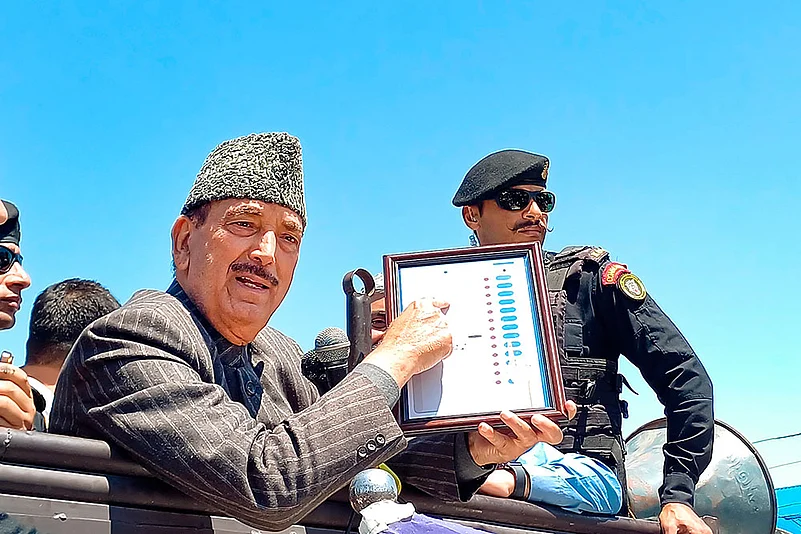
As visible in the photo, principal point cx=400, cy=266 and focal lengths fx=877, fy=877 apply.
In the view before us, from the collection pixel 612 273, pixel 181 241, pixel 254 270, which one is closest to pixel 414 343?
pixel 254 270

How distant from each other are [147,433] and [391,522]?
0.54 m

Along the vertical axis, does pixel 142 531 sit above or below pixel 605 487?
above

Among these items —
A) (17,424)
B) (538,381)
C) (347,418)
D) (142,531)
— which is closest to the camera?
(142,531)

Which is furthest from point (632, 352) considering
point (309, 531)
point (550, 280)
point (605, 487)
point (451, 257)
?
point (309, 531)

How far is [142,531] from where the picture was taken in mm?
1732

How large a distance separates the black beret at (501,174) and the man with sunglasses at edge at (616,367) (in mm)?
397

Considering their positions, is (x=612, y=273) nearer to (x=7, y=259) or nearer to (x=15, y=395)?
(x=15, y=395)

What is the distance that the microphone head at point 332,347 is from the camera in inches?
127

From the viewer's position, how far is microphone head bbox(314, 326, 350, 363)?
127 inches

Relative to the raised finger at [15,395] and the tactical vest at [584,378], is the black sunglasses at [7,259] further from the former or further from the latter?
the tactical vest at [584,378]

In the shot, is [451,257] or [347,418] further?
[451,257]

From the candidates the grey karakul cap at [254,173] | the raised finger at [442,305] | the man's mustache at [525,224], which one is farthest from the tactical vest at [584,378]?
the grey karakul cap at [254,173]

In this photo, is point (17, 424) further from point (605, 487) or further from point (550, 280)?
point (550, 280)

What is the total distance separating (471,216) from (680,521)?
5.47ft
